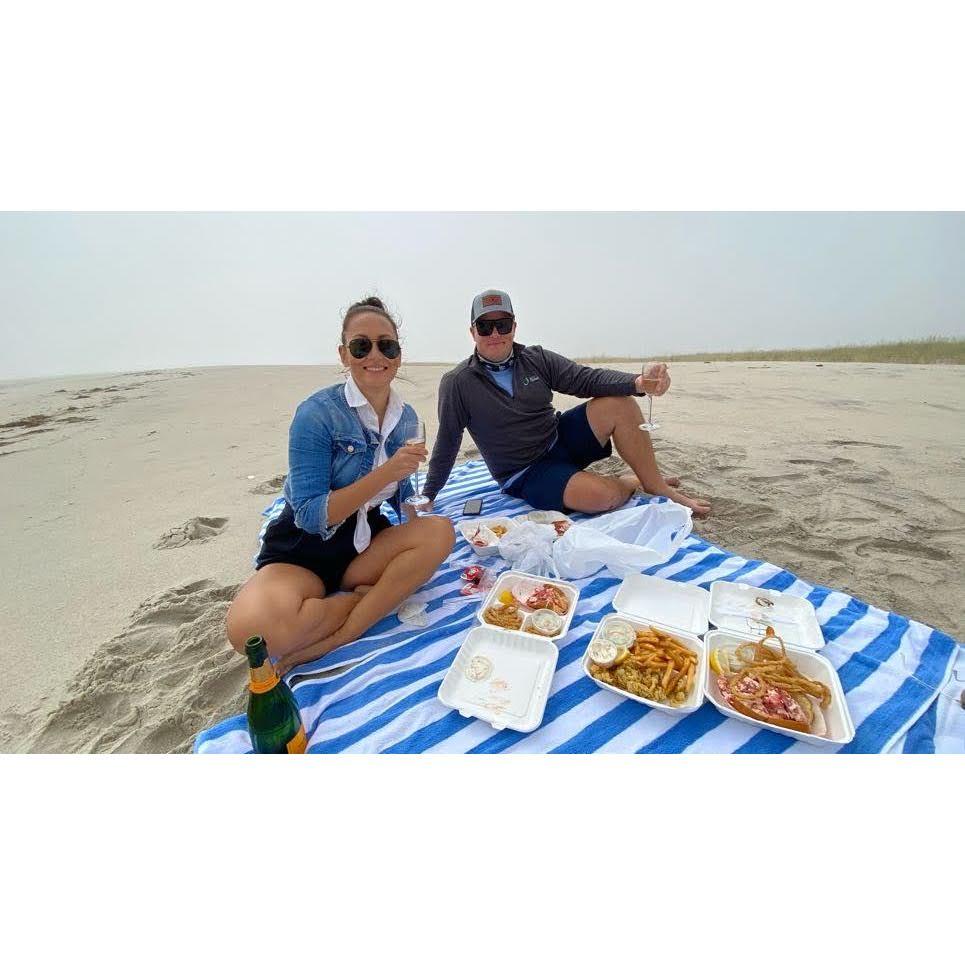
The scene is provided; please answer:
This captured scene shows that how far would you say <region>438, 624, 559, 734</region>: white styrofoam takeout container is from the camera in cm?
161

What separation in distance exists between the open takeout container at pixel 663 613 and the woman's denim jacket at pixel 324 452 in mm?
1383

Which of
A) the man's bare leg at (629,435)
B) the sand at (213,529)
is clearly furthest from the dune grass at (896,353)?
the man's bare leg at (629,435)

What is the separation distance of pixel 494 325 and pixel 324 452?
62.0 inches

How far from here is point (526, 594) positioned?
2262mm

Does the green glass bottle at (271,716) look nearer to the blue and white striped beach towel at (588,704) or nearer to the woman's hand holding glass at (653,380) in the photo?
the blue and white striped beach towel at (588,704)

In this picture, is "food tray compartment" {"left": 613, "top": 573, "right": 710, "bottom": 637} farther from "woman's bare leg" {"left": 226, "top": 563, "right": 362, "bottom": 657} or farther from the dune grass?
the dune grass

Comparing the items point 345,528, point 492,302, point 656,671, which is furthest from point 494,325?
point 656,671

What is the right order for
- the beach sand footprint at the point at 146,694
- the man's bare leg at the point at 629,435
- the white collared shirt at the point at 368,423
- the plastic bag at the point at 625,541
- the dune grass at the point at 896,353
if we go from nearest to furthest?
the beach sand footprint at the point at 146,694 < the white collared shirt at the point at 368,423 < the plastic bag at the point at 625,541 < the man's bare leg at the point at 629,435 < the dune grass at the point at 896,353

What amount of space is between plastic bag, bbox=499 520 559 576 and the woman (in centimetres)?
46

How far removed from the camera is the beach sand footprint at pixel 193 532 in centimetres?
335

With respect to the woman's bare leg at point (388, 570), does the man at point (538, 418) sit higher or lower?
higher

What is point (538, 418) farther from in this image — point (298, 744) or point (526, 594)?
point (298, 744)

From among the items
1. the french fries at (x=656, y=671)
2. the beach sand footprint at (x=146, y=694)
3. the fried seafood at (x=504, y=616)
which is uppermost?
the french fries at (x=656, y=671)
